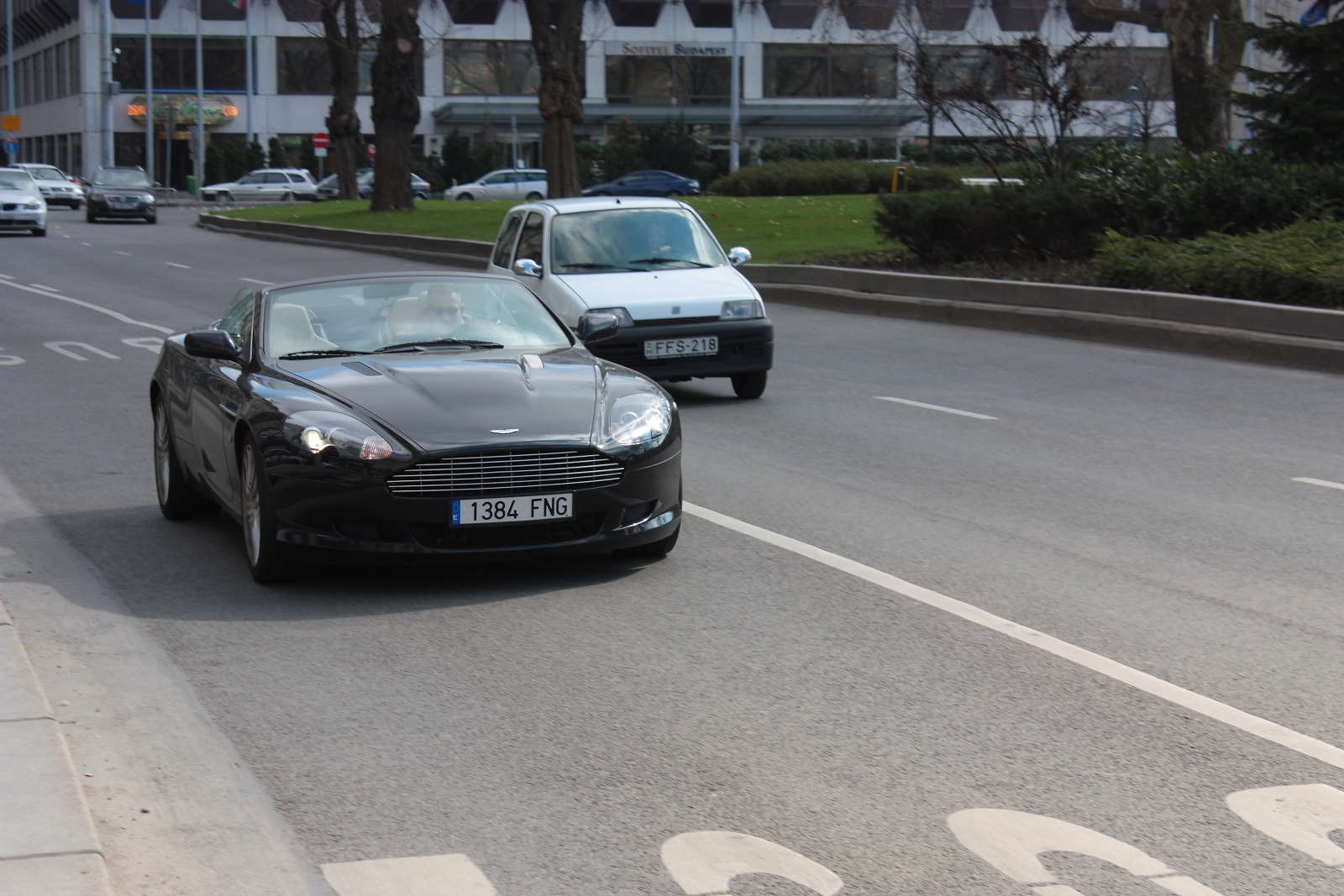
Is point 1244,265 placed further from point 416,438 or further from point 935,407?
point 416,438

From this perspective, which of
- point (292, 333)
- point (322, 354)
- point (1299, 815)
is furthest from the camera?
point (292, 333)

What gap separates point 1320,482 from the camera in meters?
9.67

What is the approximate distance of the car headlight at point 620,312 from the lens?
12.9m

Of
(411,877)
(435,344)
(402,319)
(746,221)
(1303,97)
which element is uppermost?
(1303,97)

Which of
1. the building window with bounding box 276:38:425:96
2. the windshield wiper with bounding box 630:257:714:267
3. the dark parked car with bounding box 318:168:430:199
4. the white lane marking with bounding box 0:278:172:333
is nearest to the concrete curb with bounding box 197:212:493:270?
the white lane marking with bounding box 0:278:172:333

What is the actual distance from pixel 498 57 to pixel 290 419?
85059 mm

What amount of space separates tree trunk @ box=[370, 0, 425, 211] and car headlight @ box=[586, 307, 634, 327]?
34248 mm

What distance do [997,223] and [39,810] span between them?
20428 mm

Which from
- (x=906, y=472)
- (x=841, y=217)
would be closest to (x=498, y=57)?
(x=841, y=217)

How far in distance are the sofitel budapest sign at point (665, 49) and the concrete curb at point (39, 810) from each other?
282ft

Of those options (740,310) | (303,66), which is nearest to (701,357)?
(740,310)

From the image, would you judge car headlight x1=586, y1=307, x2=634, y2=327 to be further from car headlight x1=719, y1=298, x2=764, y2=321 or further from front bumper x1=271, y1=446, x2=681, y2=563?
front bumper x1=271, y1=446, x2=681, y2=563

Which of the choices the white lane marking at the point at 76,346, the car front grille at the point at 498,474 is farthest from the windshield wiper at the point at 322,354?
the white lane marking at the point at 76,346

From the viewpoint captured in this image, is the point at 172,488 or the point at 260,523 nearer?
the point at 260,523
